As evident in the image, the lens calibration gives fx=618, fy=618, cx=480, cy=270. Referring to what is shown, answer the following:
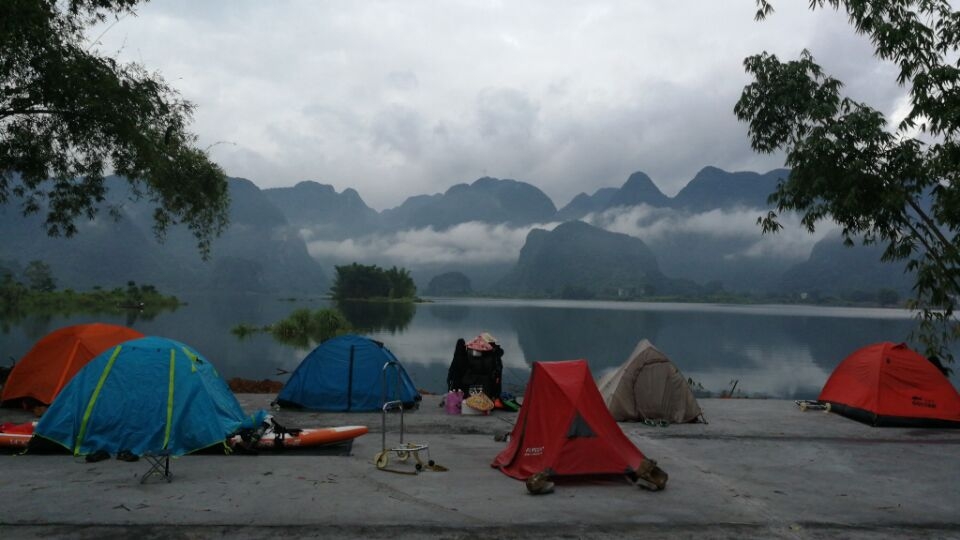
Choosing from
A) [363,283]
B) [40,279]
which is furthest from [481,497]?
[363,283]

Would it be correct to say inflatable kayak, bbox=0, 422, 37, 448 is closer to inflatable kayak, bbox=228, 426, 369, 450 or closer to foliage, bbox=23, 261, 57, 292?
inflatable kayak, bbox=228, 426, 369, 450

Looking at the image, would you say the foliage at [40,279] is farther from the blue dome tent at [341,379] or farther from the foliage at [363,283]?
the blue dome tent at [341,379]

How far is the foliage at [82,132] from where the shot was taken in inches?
555

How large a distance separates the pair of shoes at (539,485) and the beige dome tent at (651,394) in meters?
5.27

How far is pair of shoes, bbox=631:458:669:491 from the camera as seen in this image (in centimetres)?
787

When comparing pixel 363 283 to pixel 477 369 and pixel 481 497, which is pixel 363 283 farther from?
pixel 481 497

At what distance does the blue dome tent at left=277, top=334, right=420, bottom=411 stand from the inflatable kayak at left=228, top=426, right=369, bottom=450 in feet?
11.3

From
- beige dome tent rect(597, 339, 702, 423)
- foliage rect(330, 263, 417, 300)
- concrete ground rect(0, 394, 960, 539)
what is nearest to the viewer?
concrete ground rect(0, 394, 960, 539)

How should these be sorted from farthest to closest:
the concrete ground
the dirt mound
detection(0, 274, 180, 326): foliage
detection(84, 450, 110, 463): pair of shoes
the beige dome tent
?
detection(0, 274, 180, 326): foliage
the dirt mound
the beige dome tent
detection(84, 450, 110, 463): pair of shoes
the concrete ground

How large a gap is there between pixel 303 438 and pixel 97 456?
9.29 feet

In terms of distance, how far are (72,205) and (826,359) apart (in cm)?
4527

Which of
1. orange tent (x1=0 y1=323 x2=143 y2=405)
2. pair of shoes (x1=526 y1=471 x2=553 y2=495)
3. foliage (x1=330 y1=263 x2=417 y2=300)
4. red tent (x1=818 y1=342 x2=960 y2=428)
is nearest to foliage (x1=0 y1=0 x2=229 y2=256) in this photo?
orange tent (x1=0 y1=323 x2=143 y2=405)

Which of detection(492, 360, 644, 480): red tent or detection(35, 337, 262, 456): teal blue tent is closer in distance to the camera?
detection(492, 360, 644, 480): red tent

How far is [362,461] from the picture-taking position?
9180 millimetres
